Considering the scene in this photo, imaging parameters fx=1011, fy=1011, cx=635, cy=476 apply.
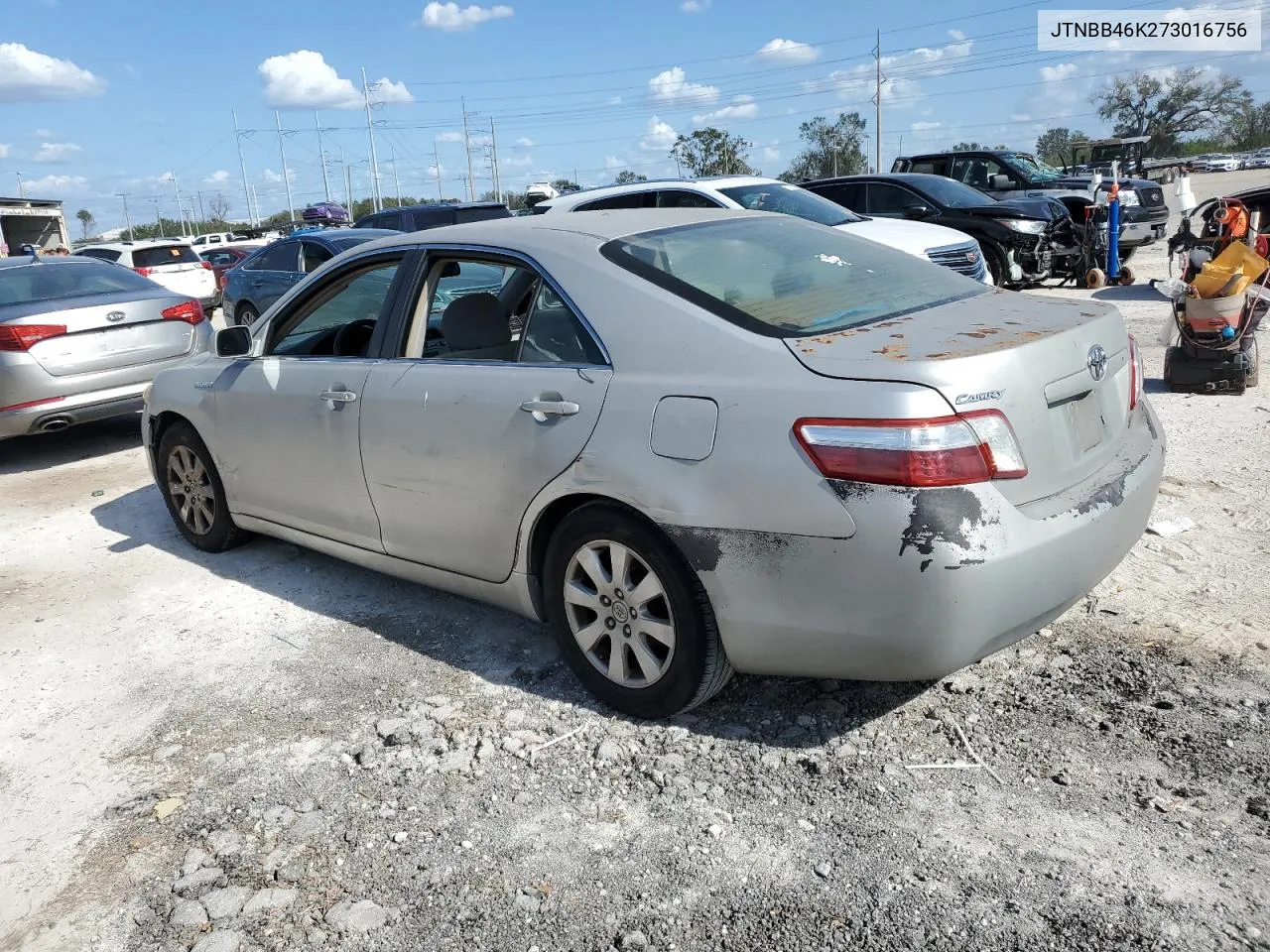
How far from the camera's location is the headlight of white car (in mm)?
12961

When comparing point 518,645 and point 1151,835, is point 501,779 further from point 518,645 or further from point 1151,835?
point 1151,835

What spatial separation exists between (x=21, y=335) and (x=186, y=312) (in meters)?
1.33

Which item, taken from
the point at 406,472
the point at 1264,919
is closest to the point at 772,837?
the point at 1264,919

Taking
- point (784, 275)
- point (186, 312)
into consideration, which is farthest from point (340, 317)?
point (186, 312)

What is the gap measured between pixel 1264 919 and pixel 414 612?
10.4 ft

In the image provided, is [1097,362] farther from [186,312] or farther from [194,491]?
[186,312]

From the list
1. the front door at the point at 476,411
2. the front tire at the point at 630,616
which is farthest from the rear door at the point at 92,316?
the front tire at the point at 630,616

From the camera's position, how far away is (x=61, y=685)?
3.98 m

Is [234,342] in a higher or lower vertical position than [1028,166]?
lower

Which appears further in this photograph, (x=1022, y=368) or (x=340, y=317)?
(x=340, y=317)

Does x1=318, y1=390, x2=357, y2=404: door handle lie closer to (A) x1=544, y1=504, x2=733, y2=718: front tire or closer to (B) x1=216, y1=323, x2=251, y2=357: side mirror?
(B) x1=216, y1=323, x2=251, y2=357: side mirror

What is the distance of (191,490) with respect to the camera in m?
5.25

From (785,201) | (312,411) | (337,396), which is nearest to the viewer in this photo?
(337,396)

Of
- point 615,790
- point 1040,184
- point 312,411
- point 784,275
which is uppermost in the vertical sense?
point 1040,184
